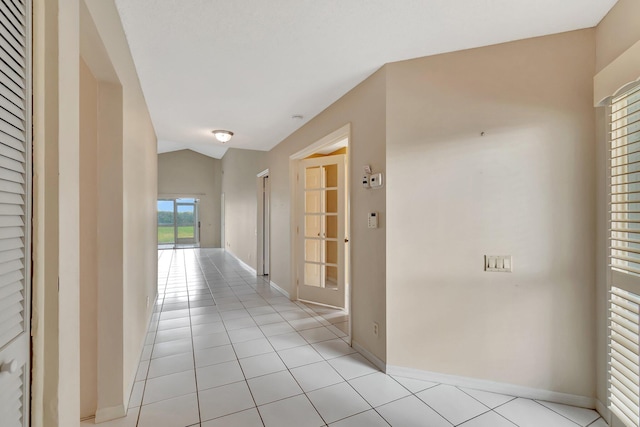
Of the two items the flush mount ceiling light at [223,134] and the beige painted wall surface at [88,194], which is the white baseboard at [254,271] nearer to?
the flush mount ceiling light at [223,134]

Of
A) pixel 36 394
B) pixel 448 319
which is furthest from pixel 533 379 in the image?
pixel 36 394

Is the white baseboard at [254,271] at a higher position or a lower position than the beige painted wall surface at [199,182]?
lower

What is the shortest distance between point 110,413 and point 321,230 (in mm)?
2756

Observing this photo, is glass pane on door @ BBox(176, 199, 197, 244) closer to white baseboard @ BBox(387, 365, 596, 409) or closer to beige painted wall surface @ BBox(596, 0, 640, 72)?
white baseboard @ BBox(387, 365, 596, 409)


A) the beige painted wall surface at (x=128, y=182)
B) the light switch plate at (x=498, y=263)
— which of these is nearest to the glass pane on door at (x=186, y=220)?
the beige painted wall surface at (x=128, y=182)

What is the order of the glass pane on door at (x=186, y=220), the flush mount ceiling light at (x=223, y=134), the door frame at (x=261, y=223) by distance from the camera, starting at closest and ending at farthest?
the flush mount ceiling light at (x=223, y=134), the door frame at (x=261, y=223), the glass pane on door at (x=186, y=220)

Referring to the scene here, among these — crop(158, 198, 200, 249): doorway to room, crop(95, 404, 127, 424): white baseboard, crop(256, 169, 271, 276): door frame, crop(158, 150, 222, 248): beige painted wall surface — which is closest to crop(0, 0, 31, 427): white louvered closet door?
crop(95, 404, 127, 424): white baseboard

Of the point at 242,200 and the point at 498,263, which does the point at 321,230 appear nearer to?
the point at 498,263

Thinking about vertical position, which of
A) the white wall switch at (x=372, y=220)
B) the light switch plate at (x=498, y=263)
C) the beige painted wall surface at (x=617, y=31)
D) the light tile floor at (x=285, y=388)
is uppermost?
the beige painted wall surface at (x=617, y=31)

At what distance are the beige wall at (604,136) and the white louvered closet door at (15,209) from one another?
2.59 meters

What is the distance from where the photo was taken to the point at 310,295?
159 inches

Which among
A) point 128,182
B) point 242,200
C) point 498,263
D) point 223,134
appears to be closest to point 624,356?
point 498,263

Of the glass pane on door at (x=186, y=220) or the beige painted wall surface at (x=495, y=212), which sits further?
the glass pane on door at (x=186, y=220)

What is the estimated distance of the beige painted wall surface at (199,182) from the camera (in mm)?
10406
